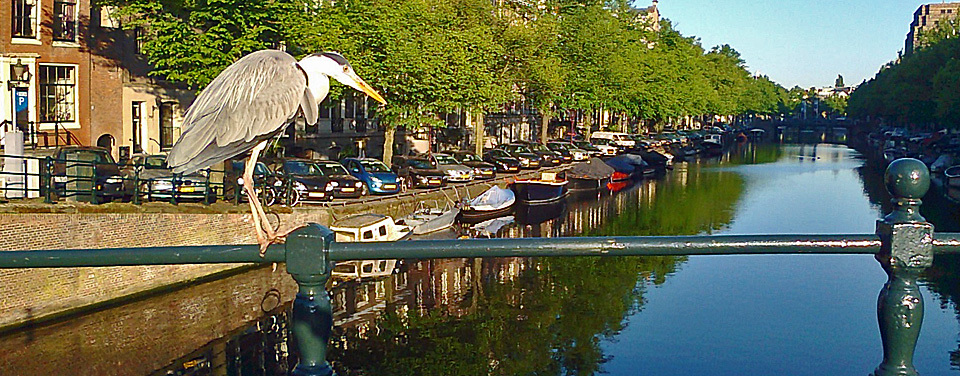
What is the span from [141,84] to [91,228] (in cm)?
1586

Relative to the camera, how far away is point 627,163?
5569 centimetres

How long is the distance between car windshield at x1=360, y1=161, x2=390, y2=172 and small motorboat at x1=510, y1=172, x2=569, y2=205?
9.09m

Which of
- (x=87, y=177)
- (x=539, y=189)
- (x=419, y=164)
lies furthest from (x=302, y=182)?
(x=539, y=189)

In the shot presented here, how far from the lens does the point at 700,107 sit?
85562 millimetres

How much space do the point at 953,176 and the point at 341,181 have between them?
3162 cm

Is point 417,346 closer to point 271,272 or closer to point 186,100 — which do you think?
point 271,272

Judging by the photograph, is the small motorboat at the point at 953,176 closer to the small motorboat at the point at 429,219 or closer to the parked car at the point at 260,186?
the small motorboat at the point at 429,219

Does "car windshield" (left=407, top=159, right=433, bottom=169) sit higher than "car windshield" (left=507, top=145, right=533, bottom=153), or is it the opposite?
"car windshield" (left=507, top=145, right=533, bottom=153)

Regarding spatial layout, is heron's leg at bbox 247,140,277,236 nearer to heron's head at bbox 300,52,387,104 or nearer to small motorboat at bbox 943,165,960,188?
heron's head at bbox 300,52,387,104

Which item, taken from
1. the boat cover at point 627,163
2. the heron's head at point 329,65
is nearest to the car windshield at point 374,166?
the boat cover at point 627,163

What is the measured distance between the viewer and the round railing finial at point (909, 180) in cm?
263

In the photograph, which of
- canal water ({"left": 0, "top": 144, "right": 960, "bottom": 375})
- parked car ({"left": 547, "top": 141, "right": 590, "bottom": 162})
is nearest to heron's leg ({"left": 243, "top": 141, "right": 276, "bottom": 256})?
canal water ({"left": 0, "top": 144, "right": 960, "bottom": 375})

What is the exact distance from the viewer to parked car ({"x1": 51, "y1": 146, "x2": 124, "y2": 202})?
19.9m

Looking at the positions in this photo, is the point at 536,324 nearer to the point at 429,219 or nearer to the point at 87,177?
the point at 429,219
